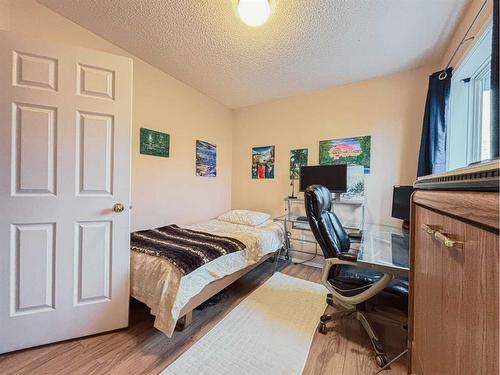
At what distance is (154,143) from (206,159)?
0.96 m

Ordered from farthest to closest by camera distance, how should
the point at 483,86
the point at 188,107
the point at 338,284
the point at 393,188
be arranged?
the point at 188,107
the point at 393,188
the point at 483,86
the point at 338,284

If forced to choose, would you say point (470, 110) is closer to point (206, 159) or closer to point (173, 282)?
point (173, 282)

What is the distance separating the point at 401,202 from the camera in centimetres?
241

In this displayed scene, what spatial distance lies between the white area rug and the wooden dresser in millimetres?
882

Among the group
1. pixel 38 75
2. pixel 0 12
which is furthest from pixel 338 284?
pixel 0 12

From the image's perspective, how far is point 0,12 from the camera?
5.25ft

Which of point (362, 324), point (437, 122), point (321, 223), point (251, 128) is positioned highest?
point (251, 128)

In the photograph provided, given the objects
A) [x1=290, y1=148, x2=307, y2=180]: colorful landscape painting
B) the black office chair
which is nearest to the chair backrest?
the black office chair

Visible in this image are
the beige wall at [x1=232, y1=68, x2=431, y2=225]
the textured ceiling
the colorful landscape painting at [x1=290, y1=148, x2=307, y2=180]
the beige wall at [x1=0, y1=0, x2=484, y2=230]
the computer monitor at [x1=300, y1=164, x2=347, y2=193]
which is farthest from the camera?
the colorful landscape painting at [x1=290, y1=148, x2=307, y2=180]

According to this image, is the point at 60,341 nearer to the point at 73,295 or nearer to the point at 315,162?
the point at 73,295

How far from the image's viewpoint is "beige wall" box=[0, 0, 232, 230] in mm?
1837

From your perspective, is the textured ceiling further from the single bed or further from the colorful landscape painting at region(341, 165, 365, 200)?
the single bed

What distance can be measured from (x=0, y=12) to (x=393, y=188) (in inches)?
161

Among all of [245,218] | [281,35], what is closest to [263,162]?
[245,218]
